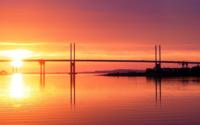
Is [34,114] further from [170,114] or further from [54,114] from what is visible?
[170,114]

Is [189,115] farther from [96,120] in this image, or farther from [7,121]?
[7,121]

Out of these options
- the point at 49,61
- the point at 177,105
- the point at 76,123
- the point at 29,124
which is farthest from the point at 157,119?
the point at 49,61

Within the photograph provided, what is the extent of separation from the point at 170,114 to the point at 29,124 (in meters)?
4.44

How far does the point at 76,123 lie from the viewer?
13.5 meters

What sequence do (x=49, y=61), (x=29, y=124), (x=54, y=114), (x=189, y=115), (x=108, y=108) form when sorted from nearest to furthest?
(x=29, y=124) → (x=189, y=115) → (x=54, y=114) → (x=108, y=108) → (x=49, y=61)

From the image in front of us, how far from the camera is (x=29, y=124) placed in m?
13.4

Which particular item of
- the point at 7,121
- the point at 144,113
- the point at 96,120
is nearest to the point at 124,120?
the point at 96,120

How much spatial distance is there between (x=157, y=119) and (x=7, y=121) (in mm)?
4164

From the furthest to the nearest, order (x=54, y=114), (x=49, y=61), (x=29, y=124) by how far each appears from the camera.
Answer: (x=49, y=61), (x=54, y=114), (x=29, y=124)

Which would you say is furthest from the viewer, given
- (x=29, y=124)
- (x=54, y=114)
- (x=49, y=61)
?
(x=49, y=61)

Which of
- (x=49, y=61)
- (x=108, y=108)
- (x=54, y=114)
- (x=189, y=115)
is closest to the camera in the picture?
(x=189, y=115)

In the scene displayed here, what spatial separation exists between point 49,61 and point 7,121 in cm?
8218

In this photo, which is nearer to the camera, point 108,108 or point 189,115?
point 189,115

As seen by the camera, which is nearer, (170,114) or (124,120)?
(124,120)
